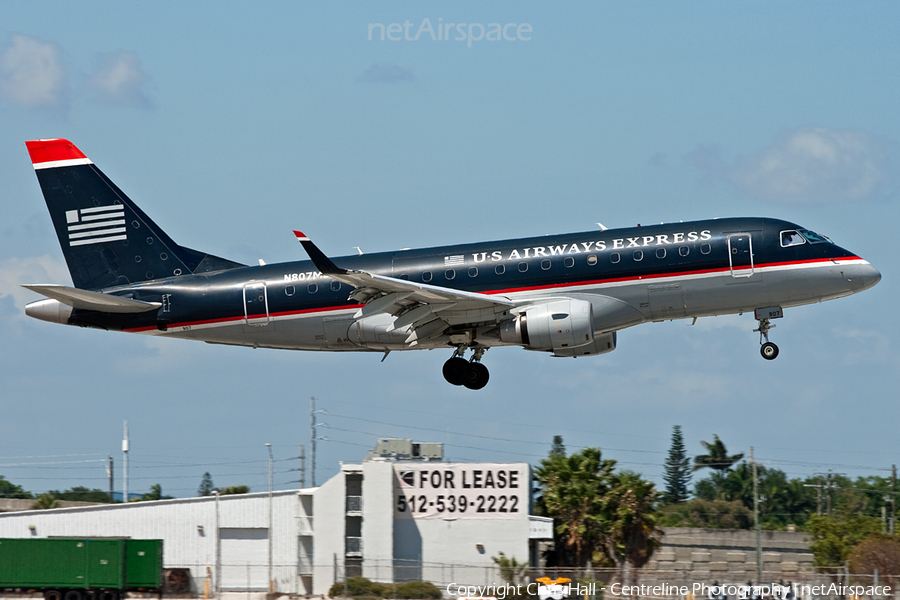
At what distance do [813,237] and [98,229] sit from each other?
1076 inches

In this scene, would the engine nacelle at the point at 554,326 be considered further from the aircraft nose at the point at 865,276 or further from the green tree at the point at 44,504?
the green tree at the point at 44,504

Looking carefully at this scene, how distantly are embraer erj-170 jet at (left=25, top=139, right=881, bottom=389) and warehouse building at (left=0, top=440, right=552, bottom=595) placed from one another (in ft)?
35.9

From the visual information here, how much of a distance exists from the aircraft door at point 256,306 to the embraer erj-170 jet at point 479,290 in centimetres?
4

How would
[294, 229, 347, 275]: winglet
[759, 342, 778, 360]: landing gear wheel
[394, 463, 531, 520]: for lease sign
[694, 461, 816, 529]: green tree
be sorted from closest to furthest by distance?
1. [294, 229, 347, 275]: winglet
2. [759, 342, 778, 360]: landing gear wheel
3. [394, 463, 531, 520]: for lease sign
4. [694, 461, 816, 529]: green tree

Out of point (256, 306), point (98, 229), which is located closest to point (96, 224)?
point (98, 229)

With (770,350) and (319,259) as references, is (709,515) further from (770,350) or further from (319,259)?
(319,259)

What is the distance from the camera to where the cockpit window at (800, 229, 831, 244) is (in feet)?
123

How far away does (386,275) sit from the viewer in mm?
39312

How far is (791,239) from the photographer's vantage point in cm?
3734

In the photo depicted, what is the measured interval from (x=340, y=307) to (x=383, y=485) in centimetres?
1387

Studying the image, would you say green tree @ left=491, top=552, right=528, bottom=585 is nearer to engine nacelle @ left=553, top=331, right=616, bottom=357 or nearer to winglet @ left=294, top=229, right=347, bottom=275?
engine nacelle @ left=553, top=331, right=616, bottom=357

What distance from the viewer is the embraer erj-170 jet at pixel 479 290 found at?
37062 millimetres

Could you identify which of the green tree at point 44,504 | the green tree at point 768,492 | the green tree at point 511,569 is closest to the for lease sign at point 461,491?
the green tree at point 511,569

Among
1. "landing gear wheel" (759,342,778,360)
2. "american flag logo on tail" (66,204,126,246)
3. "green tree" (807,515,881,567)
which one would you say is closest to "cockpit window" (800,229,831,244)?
"landing gear wheel" (759,342,778,360)
